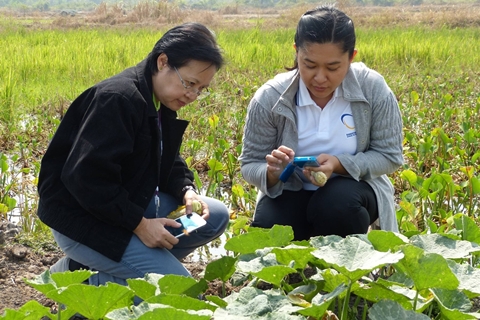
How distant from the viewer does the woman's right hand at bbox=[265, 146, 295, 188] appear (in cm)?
239

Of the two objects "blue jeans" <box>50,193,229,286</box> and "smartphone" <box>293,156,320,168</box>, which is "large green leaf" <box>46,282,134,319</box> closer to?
"blue jeans" <box>50,193,229,286</box>

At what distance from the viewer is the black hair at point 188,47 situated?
2273 millimetres

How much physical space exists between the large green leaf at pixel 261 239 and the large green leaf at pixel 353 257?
0.29 m

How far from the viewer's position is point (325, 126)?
2.62 m

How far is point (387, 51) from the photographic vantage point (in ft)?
28.2

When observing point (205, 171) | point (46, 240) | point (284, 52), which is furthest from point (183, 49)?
point (284, 52)

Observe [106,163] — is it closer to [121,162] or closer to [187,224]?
[121,162]

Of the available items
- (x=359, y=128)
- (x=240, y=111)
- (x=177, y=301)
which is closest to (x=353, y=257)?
(x=177, y=301)

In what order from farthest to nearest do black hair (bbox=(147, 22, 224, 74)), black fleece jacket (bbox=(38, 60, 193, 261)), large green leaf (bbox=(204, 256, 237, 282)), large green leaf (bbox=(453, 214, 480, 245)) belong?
black hair (bbox=(147, 22, 224, 74)) → black fleece jacket (bbox=(38, 60, 193, 261)) → large green leaf (bbox=(453, 214, 480, 245)) → large green leaf (bbox=(204, 256, 237, 282))

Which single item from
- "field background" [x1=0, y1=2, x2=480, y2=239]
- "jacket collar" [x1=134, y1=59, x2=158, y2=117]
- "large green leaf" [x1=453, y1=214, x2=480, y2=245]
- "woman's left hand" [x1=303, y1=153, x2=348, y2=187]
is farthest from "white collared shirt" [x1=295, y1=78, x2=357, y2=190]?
"large green leaf" [x1=453, y1=214, x2=480, y2=245]

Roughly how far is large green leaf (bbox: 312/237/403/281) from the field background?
992 mm

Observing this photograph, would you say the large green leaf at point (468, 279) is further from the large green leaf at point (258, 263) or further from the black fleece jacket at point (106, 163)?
the black fleece jacket at point (106, 163)

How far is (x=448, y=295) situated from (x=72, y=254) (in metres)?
1.35

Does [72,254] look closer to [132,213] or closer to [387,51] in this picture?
[132,213]
